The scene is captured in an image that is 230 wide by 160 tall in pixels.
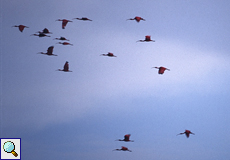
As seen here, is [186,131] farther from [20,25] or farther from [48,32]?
[20,25]

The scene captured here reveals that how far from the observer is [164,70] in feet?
193

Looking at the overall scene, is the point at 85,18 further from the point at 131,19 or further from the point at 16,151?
the point at 16,151

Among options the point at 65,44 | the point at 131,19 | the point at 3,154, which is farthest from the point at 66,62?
the point at 3,154

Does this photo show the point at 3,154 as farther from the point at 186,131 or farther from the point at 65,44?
the point at 186,131

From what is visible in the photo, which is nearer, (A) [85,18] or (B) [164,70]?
(B) [164,70]

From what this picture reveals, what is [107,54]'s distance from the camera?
209ft

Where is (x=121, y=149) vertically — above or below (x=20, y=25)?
below

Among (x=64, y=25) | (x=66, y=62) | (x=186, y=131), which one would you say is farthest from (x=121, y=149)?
(x=64, y=25)

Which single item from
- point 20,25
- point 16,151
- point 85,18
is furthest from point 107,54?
point 16,151

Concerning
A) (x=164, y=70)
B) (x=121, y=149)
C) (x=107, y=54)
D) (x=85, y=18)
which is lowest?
(x=121, y=149)

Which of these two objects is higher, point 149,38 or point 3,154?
point 149,38

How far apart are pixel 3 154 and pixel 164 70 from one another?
24044 millimetres

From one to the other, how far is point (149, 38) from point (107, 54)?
627cm

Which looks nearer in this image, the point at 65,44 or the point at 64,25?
the point at 64,25
